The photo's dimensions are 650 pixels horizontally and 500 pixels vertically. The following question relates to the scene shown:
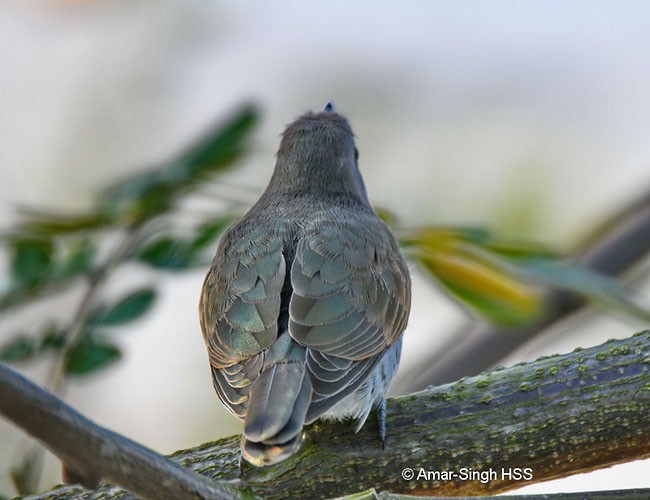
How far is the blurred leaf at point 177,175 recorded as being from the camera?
9.48 ft

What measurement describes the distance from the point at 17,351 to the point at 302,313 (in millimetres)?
785

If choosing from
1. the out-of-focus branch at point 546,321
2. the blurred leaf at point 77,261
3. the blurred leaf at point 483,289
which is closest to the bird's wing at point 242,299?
the blurred leaf at point 77,261

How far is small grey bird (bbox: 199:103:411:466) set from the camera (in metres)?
2.25

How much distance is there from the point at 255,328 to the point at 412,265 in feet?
2.55

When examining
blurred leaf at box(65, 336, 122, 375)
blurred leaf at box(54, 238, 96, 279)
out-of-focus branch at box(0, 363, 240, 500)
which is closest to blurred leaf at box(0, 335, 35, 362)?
blurred leaf at box(65, 336, 122, 375)

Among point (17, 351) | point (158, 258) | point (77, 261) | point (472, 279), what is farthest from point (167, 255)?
point (472, 279)

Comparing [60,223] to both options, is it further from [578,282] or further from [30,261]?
[578,282]

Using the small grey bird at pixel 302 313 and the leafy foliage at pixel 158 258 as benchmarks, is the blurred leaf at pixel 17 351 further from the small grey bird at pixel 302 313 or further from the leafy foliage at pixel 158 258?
the small grey bird at pixel 302 313

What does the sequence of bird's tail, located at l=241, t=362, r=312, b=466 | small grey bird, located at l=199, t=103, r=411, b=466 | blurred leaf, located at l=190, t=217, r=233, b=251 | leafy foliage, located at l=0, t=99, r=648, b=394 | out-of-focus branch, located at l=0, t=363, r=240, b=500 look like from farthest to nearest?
1. blurred leaf, located at l=190, t=217, r=233, b=251
2. leafy foliage, located at l=0, t=99, r=648, b=394
3. small grey bird, located at l=199, t=103, r=411, b=466
4. bird's tail, located at l=241, t=362, r=312, b=466
5. out-of-focus branch, located at l=0, t=363, r=240, b=500

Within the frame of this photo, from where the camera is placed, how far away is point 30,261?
2.86m

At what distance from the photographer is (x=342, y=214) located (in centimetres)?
300

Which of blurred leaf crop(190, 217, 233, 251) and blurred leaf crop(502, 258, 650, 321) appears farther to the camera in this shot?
blurred leaf crop(190, 217, 233, 251)

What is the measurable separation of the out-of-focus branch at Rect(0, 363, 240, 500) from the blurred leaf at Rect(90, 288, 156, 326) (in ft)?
3.43

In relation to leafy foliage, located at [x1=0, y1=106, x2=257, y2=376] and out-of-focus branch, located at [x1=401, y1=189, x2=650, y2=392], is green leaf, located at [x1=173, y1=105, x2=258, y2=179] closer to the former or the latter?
Result: leafy foliage, located at [x1=0, y1=106, x2=257, y2=376]
